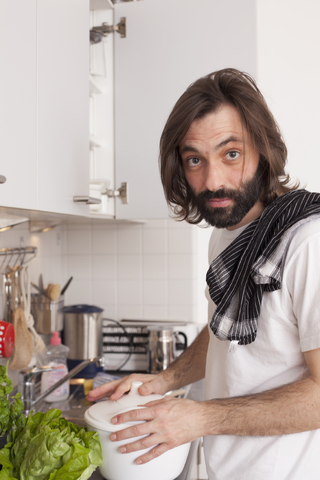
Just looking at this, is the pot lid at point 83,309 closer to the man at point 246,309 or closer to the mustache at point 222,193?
the man at point 246,309

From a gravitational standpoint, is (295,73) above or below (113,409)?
above

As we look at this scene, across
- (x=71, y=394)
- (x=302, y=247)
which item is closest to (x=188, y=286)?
(x=71, y=394)

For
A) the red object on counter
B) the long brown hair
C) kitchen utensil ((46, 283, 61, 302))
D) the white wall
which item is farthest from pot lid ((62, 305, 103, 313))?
the white wall

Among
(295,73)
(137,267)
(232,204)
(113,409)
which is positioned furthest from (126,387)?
(295,73)

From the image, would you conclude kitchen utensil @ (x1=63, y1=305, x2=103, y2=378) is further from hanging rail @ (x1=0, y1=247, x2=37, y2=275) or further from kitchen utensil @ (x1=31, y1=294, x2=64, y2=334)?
hanging rail @ (x1=0, y1=247, x2=37, y2=275)

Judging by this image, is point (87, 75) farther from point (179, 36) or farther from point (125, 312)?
point (125, 312)

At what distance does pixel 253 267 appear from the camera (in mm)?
933

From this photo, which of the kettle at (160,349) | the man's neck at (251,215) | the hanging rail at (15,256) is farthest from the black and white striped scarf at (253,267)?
the kettle at (160,349)

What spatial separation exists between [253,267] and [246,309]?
0.10m

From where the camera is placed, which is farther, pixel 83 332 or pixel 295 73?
pixel 295 73

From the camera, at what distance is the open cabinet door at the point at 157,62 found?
5.48 feet

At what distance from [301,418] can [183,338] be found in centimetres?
129

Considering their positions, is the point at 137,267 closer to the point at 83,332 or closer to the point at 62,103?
the point at 83,332

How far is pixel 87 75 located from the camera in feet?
4.58
